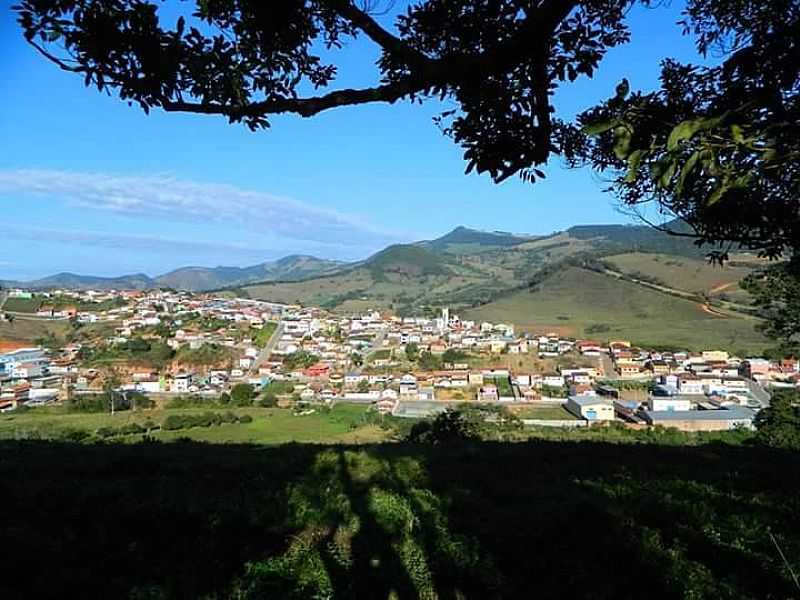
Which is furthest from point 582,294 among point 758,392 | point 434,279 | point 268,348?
point 434,279

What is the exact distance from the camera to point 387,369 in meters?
54.4

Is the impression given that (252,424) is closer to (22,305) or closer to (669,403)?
(669,403)

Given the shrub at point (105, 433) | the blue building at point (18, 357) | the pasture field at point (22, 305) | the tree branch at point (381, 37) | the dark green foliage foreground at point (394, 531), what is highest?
the tree branch at point (381, 37)

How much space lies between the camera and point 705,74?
3.98 metres

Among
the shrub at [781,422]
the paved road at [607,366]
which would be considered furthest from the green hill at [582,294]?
the shrub at [781,422]

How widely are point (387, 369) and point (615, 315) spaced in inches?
1684

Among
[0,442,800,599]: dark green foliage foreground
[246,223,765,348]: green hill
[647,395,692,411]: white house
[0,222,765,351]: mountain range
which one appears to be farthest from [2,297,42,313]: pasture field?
[0,442,800,599]: dark green foliage foreground

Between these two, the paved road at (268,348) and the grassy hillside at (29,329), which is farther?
the grassy hillside at (29,329)

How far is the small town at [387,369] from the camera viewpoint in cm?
3553

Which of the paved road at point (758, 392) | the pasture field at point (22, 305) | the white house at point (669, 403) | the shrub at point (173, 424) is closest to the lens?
the shrub at point (173, 424)

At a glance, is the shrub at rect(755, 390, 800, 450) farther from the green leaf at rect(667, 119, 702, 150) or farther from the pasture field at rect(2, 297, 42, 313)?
the pasture field at rect(2, 297, 42, 313)

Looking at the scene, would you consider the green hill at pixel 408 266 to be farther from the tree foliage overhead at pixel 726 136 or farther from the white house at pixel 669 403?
the tree foliage overhead at pixel 726 136

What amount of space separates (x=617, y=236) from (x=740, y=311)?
119 m

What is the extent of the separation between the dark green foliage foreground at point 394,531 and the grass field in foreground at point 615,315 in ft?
197
